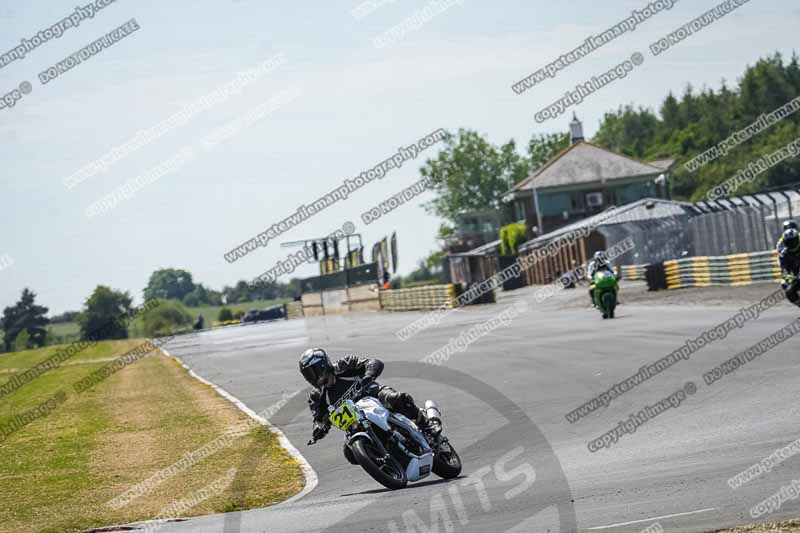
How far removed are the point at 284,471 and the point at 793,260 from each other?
13.3 m

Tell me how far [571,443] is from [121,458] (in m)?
6.67

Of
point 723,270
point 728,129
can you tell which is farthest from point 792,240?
point 728,129

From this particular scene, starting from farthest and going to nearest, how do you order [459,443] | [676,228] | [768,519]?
1. [676,228]
2. [459,443]
3. [768,519]

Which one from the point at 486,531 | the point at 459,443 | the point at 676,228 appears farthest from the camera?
the point at 676,228

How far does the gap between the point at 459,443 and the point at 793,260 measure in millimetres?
11899

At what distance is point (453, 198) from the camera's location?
143 m

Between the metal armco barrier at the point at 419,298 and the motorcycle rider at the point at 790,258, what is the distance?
1350 inches

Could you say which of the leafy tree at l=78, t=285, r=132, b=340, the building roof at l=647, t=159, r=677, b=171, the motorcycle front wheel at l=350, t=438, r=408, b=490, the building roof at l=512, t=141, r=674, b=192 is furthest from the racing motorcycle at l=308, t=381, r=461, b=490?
the building roof at l=647, t=159, r=677, b=171

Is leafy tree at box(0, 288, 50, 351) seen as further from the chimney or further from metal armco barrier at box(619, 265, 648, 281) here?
metal armco barrier at box(619, 265, 648, 281)

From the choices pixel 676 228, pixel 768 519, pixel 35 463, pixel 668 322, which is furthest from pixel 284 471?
pixel 676 228

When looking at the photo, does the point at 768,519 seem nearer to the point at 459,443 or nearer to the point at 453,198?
the point at 459,443

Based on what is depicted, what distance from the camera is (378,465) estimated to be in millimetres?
10461

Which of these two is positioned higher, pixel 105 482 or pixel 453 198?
pixel 453 198

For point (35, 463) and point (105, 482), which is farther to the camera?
point (35, 463)
